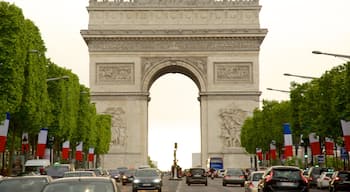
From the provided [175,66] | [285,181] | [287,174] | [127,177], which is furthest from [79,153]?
[285,181]

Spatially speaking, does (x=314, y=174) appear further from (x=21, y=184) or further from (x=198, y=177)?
(x=21, y=184)

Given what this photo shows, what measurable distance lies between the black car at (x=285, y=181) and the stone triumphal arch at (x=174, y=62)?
78.7m

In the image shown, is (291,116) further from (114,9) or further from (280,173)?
(280,173)

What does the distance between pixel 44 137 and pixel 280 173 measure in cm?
3372

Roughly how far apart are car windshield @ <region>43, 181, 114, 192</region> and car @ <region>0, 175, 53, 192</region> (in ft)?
20.6

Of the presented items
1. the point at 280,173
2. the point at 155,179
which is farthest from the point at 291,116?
the point at 280,173

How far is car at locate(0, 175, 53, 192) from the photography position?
26438 millimetres

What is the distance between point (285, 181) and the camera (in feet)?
114

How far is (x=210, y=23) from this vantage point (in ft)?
375

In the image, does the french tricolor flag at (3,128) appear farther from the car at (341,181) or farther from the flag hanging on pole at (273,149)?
the flag hanging on pole at (273,149)

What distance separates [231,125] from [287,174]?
80690 millimetres

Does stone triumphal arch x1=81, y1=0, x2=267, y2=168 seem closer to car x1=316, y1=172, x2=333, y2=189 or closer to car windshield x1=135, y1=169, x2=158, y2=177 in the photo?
car x1=316, y1=172, x2=333, y2=189

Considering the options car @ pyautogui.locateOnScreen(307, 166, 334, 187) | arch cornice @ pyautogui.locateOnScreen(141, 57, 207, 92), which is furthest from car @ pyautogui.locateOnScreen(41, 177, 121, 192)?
arch cornice @ pyautogui.locateOnScreen(141, 57, 207, 92)

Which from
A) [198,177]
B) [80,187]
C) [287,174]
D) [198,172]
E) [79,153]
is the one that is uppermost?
[79,153]
